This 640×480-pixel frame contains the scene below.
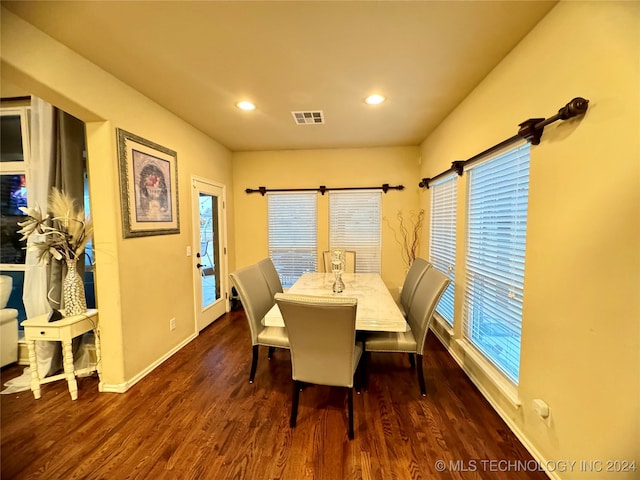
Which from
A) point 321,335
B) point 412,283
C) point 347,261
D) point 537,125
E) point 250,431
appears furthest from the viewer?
point 347,261

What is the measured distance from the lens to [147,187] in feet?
7.87

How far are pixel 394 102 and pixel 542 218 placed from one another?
1676 millimetres

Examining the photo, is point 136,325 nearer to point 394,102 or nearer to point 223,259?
point 223,259

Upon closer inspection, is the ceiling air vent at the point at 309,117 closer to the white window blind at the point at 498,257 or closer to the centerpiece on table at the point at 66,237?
the white window blind at the point at 498,257

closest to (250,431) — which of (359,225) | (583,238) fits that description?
(583,238)

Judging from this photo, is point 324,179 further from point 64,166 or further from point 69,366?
point 69,366

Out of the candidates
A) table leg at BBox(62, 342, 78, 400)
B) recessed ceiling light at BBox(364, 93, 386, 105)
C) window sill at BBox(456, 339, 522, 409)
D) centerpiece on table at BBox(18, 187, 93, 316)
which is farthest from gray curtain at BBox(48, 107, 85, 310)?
window sill at BBox(456, 339, 522, 409)

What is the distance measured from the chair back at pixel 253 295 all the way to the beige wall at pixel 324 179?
179cm

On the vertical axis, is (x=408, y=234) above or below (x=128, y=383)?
above

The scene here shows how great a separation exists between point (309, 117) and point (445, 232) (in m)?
2.05

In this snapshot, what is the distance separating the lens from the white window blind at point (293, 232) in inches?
163

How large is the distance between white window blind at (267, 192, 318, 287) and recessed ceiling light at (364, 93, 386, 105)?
1.85 metres

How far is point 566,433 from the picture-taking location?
129 cm

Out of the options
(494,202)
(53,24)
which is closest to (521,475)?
(494,202)
